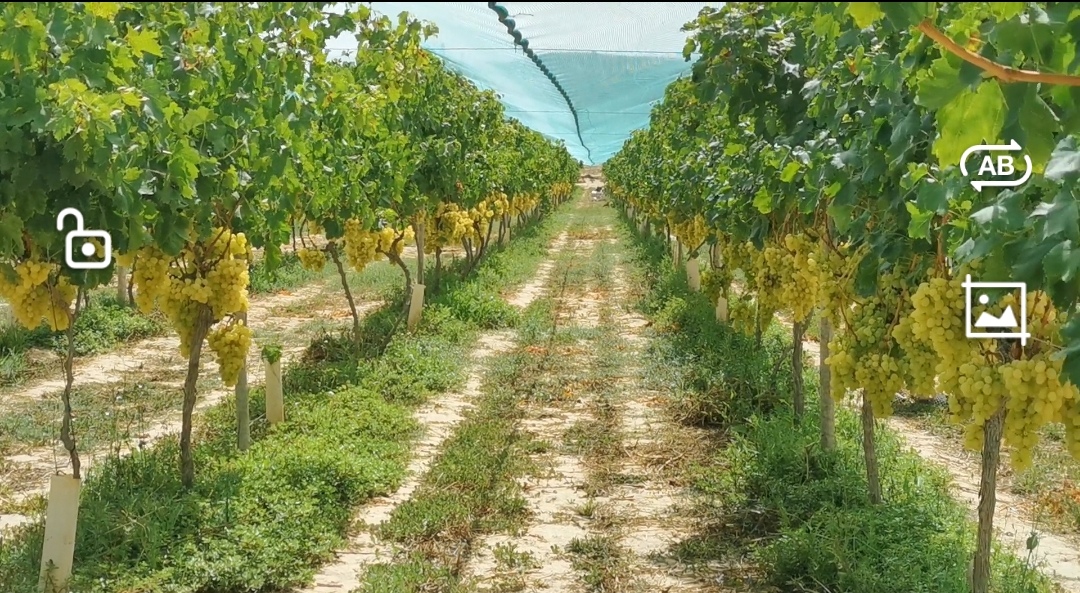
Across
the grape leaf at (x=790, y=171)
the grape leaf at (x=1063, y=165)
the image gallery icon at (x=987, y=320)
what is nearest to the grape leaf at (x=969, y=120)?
the grape leaf at (x=1063, y=165)

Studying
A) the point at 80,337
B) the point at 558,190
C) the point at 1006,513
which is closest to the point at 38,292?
the point at 1006,513

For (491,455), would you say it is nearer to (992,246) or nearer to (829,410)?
(829,410)

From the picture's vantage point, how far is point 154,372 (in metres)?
9.31

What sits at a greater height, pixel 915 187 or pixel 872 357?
pixel 915 187

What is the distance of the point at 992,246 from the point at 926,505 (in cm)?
340

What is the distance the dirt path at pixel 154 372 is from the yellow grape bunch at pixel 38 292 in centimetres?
101

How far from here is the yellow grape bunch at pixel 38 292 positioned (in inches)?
163

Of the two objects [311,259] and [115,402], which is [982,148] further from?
[311,259]

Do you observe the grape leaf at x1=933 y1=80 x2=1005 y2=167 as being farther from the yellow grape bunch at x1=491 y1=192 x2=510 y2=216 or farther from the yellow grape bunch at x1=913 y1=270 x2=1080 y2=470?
the yellow grape bunch at x1=491 y1=192 x2=510 y2=216

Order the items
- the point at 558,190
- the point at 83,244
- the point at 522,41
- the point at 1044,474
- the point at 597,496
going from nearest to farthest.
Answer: the point at 83,244, the point at 597,496, the point at 1044,474, the point at 522,41, the point at 558,190

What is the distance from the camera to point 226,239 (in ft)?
17.4

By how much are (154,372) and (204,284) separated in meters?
4.62

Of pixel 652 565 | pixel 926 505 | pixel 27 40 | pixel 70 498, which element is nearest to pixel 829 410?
pixel 926 505

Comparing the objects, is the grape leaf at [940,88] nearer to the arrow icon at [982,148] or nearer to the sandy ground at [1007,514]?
the arrow icon at [982,148]
